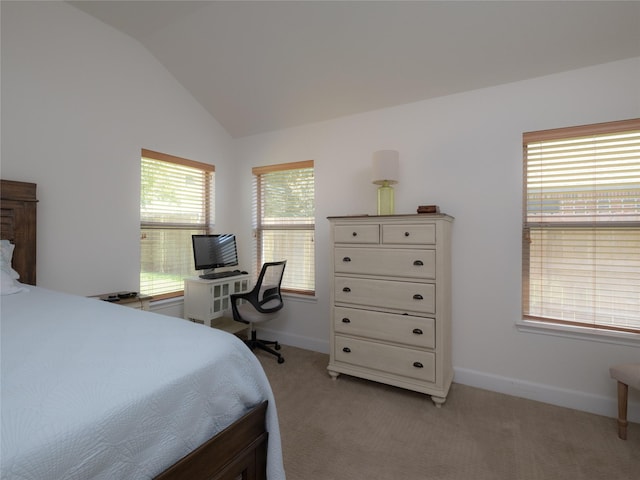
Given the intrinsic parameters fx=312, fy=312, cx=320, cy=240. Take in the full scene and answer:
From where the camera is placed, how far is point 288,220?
142 inches

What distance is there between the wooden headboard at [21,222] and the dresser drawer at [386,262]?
2.26 meters

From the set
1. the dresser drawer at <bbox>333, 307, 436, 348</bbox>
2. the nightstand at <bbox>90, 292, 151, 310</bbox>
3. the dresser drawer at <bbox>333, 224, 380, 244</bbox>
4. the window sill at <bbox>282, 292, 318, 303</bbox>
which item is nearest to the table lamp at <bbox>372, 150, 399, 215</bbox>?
the dresser drawer at <bbox>333, 224, 380, 244</bbox>

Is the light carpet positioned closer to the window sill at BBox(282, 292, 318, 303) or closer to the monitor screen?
the window sill at BBox(282, 292, 318, 303)

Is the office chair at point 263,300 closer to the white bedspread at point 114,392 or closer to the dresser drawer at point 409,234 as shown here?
the dresser drawer at point 409,234

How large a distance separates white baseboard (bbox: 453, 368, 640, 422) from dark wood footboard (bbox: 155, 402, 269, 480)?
6.71ft

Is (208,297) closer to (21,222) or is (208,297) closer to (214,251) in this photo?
(214,251)

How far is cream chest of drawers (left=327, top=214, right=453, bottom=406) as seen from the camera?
7.63 feet

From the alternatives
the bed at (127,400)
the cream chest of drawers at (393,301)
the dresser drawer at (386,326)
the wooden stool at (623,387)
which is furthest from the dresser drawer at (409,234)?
the bed at (127,400)

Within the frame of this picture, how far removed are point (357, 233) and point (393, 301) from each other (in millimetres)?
622

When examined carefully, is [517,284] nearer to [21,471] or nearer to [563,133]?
[563,133]

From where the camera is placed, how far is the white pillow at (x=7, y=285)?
1838 mm

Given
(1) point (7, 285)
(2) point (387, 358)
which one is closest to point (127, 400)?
(1) point (7, 285)

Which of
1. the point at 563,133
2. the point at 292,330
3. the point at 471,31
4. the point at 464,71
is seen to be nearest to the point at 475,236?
the point at 563,133

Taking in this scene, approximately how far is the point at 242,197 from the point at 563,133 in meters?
3.20
